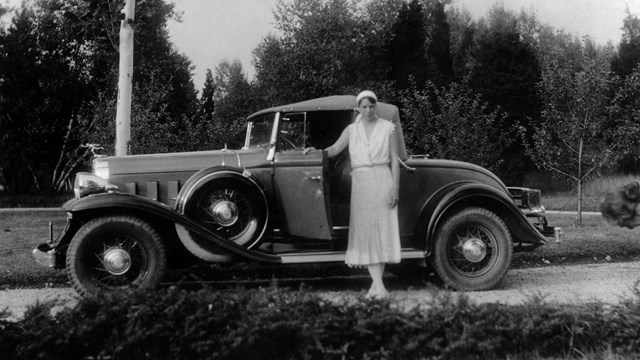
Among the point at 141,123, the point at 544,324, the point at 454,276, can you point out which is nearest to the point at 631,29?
the point at 141,123

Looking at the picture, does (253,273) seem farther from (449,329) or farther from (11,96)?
(11,96)

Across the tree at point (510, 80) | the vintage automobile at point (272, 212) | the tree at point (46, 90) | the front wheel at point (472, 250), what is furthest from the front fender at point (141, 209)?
the tree at point (510, 80)

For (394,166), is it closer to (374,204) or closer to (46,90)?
(374,204)

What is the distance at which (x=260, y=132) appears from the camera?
281 inches

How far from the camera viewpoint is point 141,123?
539 inches

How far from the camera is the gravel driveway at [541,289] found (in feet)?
19.5

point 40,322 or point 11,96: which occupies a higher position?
point 11,96

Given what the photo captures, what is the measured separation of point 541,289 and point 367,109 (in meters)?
2.59

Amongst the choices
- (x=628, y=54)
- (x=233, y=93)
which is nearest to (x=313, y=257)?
(x=628, y=54)

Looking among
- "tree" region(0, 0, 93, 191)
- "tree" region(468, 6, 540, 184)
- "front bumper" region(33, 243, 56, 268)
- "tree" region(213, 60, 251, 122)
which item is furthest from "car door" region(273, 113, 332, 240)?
"tree" region(213, 60, 251, 122)

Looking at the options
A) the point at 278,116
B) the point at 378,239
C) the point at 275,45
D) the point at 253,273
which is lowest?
the point at 253,273

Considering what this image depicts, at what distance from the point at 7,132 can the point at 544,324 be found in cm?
2358

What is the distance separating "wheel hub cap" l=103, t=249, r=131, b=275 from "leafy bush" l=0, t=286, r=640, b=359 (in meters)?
1.86

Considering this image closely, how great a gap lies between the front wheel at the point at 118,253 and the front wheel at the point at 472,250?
2.70 meters
